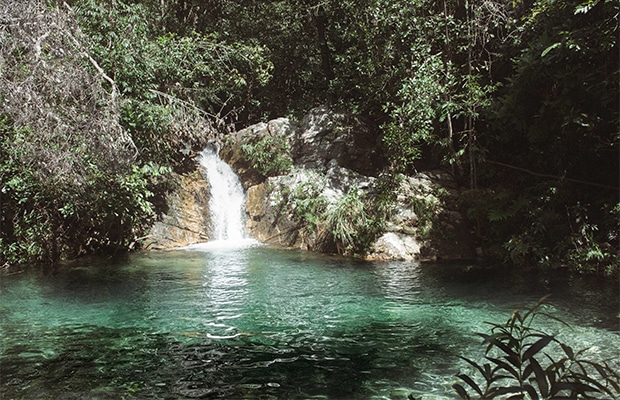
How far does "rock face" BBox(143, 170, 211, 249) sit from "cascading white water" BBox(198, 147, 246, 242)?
244 mm

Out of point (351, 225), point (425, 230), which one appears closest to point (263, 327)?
point (351, 225)

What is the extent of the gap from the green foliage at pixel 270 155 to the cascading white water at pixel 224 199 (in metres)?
0.91

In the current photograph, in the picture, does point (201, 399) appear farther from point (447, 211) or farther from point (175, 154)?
point (175, 154)

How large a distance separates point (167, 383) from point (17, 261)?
283 inches

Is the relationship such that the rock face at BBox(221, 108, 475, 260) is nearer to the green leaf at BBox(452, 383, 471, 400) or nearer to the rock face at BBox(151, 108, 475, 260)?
the rock face at BBox(151, 108, 475, 260)

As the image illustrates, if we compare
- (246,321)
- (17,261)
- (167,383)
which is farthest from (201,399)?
(17,261)

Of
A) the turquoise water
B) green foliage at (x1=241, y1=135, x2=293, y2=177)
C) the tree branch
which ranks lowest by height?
the turquoise water

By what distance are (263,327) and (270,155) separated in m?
8.78

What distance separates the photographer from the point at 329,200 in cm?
→ 1204

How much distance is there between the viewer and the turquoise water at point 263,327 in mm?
3891

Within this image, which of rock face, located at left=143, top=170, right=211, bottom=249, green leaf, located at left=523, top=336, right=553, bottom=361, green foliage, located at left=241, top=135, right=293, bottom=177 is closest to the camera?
green leaf, located at left=523, top=336, right=553, bottom=361

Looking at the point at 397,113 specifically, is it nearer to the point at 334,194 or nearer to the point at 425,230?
the point at 334,194

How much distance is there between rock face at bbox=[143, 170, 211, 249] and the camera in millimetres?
12133

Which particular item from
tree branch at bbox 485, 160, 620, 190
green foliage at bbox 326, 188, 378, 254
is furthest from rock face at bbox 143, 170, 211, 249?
tree branch at bbox 485, 160, 620, 190
